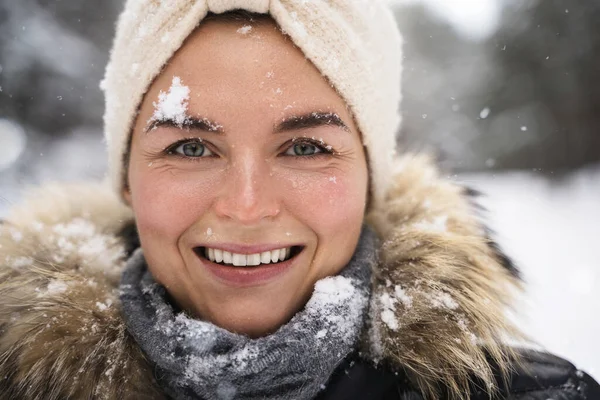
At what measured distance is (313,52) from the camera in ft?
4.68

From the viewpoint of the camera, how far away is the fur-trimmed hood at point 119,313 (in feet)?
4.54

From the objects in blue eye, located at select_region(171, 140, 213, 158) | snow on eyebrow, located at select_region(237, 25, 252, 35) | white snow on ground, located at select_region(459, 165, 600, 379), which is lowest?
white snow on ground, located at select_region(459, 165, 600, 379)

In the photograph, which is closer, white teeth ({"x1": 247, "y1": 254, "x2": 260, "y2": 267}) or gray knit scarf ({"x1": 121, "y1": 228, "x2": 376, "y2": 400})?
gray knit scarf ({"x1": 121, "y1": 228, "x2": 376, "y2": 400})

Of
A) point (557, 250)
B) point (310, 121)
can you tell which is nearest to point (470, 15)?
point (557, 250)

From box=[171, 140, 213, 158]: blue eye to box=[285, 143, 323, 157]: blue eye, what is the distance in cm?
28

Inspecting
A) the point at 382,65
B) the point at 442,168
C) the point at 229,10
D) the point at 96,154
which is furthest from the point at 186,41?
the point at 96,154

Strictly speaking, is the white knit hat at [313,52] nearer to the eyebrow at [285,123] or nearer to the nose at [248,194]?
the eyebrow at [285,123]

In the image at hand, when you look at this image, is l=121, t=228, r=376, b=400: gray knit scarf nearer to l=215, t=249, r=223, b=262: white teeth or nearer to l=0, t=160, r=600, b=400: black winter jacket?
l=0, t=160, r=600, b=400: black winter jacket

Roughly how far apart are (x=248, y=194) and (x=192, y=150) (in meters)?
0.31

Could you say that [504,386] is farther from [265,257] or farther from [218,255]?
[218,255]

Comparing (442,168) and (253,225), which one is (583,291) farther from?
(253,225)

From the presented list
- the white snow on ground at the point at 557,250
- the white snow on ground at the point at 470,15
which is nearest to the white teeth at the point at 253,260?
the white snow on ground at the point at 557,250

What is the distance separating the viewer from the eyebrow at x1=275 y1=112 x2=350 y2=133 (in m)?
1.36

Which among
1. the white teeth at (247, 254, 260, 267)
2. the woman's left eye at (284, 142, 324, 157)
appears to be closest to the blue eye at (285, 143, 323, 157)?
the woman's left eye at (284, 142, 324, 157)
